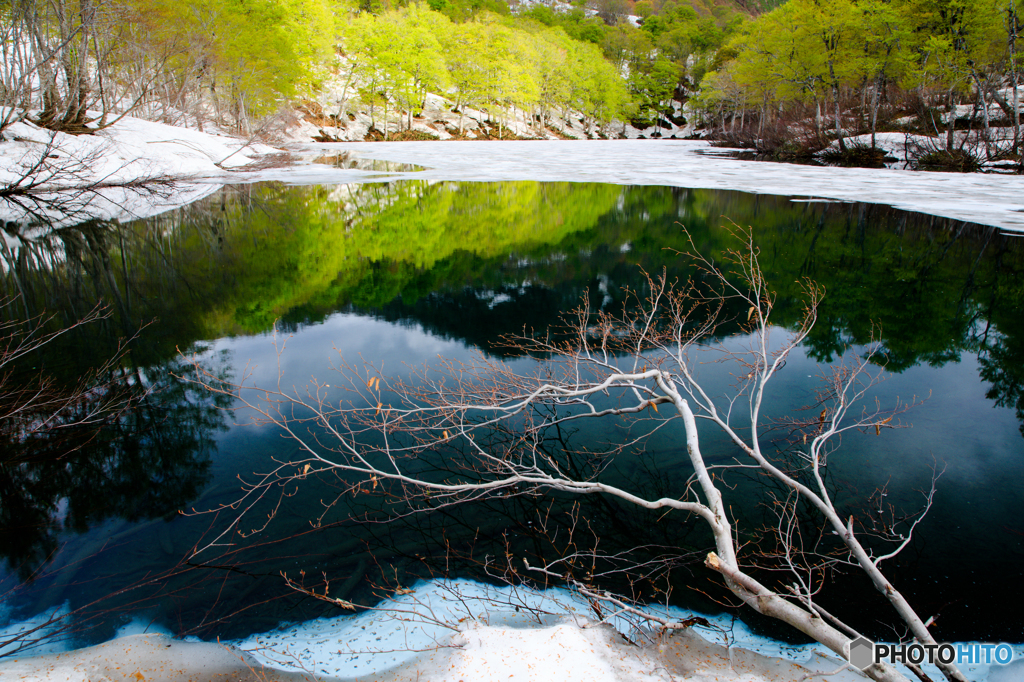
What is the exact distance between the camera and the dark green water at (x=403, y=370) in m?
3.62

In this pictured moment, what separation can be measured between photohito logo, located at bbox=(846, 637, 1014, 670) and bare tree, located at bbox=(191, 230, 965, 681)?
62 mm

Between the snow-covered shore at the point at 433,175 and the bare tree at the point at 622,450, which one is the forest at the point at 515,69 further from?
the bare tree at the point at 622,450

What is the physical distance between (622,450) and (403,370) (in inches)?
116

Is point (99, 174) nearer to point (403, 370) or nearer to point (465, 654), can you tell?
point (403, 370)

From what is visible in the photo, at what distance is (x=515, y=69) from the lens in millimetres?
62500

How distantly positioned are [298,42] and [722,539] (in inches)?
2209

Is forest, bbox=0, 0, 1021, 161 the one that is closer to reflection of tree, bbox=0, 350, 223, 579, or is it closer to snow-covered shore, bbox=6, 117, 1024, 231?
snow-covered shore, bbox=6, 117, 1024, 231

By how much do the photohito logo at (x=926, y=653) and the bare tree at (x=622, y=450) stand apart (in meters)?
0.06

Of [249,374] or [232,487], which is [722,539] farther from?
[249,374]

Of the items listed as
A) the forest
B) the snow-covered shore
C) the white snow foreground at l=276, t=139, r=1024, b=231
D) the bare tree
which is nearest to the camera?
the bare tree

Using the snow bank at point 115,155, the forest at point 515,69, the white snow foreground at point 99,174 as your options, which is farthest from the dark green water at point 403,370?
the forest at point 515,69

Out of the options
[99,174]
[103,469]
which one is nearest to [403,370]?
[103,469]

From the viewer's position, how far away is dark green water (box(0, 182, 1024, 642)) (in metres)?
3.62

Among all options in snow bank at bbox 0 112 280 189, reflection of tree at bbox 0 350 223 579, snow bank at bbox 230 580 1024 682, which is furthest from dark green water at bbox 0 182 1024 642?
snow bank at bbox 0 112 280 189
